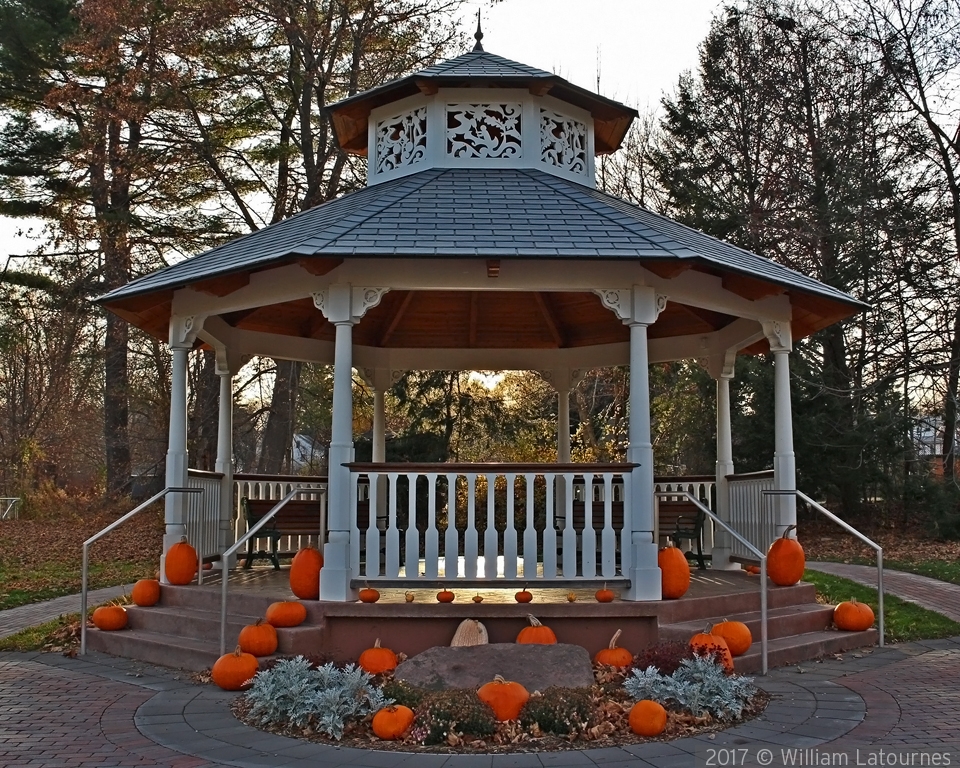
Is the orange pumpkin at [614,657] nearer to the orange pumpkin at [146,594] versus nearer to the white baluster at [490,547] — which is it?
the white baluster at [490,547]

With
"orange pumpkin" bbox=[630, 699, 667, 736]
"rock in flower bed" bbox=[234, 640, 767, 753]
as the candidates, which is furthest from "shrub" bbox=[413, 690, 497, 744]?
"orange pumpkin" bbox=[630, 699, 667, 736]

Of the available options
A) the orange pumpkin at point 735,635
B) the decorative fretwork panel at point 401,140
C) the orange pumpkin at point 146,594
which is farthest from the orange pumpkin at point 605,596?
the decorative fretwork panel at point 401,140

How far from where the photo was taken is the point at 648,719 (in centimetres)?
560

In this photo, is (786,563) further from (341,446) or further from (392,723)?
(392,723)

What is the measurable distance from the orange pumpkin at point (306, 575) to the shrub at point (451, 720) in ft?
7.75

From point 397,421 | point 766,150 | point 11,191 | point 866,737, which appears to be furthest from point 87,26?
point 866,737

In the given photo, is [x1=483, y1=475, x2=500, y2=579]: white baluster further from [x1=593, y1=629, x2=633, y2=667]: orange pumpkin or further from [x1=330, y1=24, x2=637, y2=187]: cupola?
[x1=330, y1=24, x2=637, y2=187]: cupola

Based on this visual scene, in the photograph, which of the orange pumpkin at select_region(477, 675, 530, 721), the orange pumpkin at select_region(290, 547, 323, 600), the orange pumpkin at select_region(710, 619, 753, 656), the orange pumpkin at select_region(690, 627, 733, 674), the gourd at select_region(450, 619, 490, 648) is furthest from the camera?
the orange pumpkin at select_region(290, 547, 323, 600)

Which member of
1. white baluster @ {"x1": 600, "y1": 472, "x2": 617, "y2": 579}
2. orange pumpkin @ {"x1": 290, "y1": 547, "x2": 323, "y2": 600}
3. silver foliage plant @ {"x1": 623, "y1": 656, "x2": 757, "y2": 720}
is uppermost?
white baluster @ {"x1": 600, "y1": 472, "x2": 617, "y2": 579}

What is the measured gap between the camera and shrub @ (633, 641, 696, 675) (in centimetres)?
636

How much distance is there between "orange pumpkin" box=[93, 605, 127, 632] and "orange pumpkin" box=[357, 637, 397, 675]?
299cm

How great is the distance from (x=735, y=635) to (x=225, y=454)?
653 centimetres

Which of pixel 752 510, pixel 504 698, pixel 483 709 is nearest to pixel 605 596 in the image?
pixel 504 698

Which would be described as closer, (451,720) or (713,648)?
(451,720)
